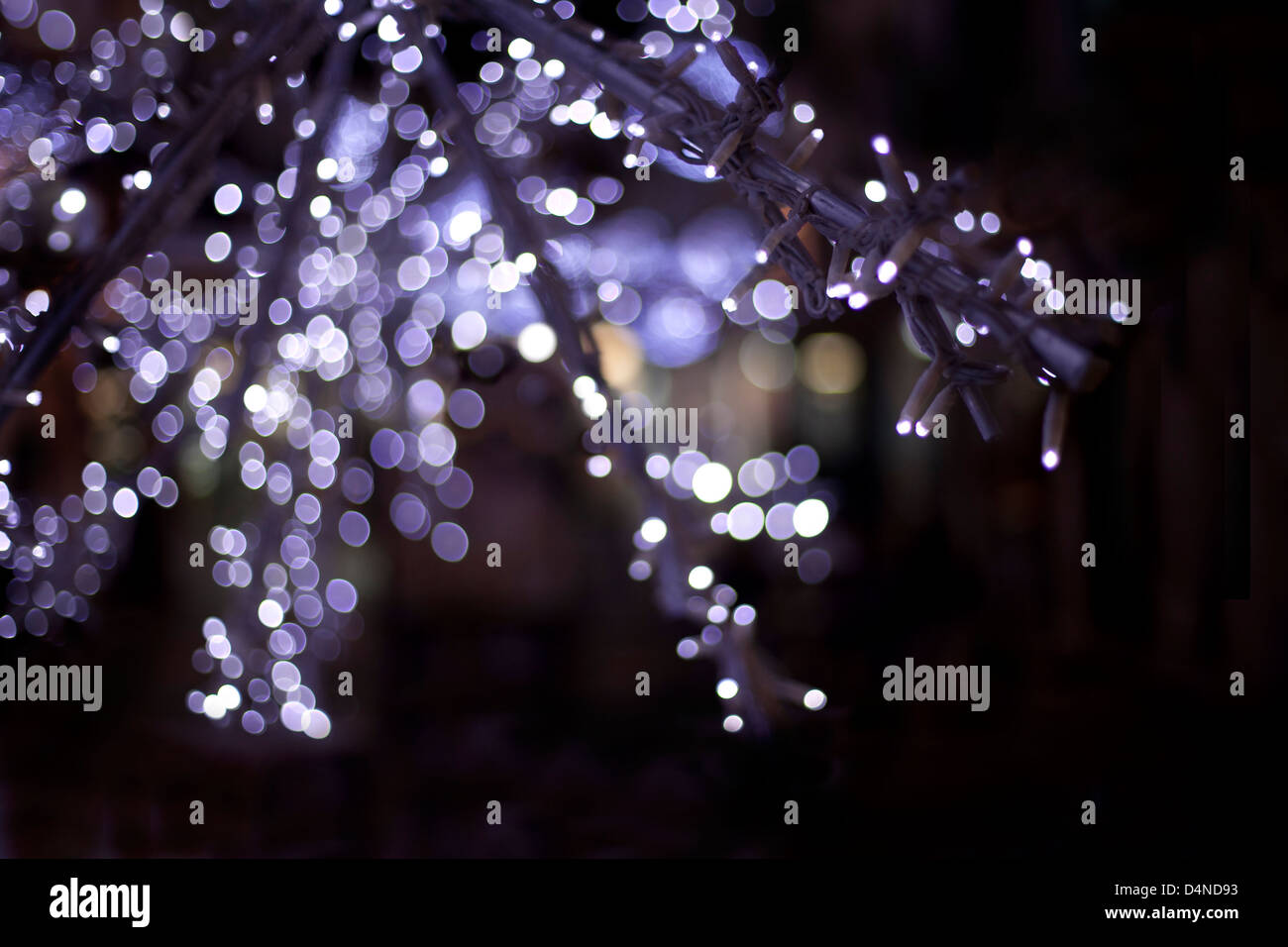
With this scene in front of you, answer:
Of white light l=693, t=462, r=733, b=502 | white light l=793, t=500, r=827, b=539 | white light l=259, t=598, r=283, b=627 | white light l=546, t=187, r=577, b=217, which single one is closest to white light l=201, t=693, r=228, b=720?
white light l=259, t=598, r=283, b=627

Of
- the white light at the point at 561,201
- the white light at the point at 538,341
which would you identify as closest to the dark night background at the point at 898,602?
the white light at the point at 538,341

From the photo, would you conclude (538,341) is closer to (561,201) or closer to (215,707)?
(561,201)

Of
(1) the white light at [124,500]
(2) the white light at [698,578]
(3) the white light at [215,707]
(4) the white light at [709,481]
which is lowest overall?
(3) the white light at [215,707]

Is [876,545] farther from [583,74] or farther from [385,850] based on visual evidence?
[583,74]

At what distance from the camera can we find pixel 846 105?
2172mm

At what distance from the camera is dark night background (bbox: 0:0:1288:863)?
52.0 inches

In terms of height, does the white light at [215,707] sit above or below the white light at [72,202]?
below

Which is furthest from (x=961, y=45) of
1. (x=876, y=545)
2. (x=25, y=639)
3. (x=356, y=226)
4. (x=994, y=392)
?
(x=25, y=639)

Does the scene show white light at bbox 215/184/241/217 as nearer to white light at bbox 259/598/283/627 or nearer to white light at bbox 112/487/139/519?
white light at bbox 112/487/139/519

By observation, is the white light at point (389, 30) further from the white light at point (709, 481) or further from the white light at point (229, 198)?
the white light at point (709, 481)

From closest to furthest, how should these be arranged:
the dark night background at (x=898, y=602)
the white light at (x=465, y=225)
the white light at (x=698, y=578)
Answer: the white light at (x=698, y=578) → the white light at (x=465, y=225) → the dark night background at (x=898, y=602)

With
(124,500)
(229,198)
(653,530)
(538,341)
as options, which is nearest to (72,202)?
(229,198)

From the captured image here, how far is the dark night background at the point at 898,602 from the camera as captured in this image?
1.32 m
